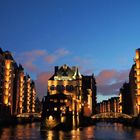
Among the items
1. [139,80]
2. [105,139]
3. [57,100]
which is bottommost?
[105,139]

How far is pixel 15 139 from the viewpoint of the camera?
8494 centimetres

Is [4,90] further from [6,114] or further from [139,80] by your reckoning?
[139,80]

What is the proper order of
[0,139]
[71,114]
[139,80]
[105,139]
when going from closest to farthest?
[0,139], [105,139], [71,114], [139,80]

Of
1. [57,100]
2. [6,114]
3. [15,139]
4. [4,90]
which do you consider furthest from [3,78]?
[15,139]

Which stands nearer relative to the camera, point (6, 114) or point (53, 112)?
point (53, 112)

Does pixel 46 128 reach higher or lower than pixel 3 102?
lower

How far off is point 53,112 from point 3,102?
46.1 m

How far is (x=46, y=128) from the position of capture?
136 metres

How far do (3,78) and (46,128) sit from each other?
53.0 metres

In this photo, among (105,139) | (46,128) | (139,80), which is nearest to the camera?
(105,139)

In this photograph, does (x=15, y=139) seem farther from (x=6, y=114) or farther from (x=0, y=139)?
(x=6, y=114)

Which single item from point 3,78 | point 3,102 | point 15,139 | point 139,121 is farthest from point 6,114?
point 15,139

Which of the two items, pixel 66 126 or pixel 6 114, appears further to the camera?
pixel 6 114

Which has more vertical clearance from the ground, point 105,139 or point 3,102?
point 3,102
